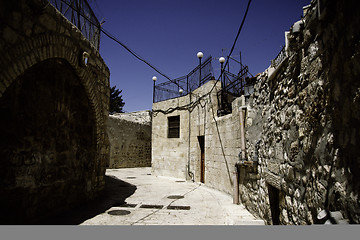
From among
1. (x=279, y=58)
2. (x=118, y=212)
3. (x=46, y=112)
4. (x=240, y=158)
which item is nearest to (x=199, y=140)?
(x=240, y=158)

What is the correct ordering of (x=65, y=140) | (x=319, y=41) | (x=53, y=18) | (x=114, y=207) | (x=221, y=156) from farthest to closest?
(x=221, y=156) → (x=114, y=207) → (x=65, y=140) → (x=53, y=18) → (x=319, y=41)

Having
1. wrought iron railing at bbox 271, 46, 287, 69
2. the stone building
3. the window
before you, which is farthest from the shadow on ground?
the window

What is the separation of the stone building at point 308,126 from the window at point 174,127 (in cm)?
625

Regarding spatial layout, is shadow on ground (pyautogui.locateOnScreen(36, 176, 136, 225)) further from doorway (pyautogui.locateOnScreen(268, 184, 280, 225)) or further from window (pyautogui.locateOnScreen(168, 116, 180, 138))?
window (pyautogui.locateOnScreen(168, 116, 180, 138))

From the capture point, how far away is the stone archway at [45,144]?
3713 millimetres

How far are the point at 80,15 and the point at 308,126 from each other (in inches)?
218

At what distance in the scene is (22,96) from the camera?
392cm

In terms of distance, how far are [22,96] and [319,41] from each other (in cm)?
459

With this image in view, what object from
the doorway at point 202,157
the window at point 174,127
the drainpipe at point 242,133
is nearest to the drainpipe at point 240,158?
the drainpipe at point 242,133

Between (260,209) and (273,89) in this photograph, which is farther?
(260,209)

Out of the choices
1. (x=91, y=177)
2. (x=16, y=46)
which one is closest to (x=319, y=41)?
(x=16, y=46)

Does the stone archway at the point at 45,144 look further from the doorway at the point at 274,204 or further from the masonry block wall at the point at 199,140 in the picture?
the doorway at the point at 274,204

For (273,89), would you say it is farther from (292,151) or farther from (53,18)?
(53,18)

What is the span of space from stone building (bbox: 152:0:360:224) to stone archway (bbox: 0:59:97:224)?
4.21 meters
